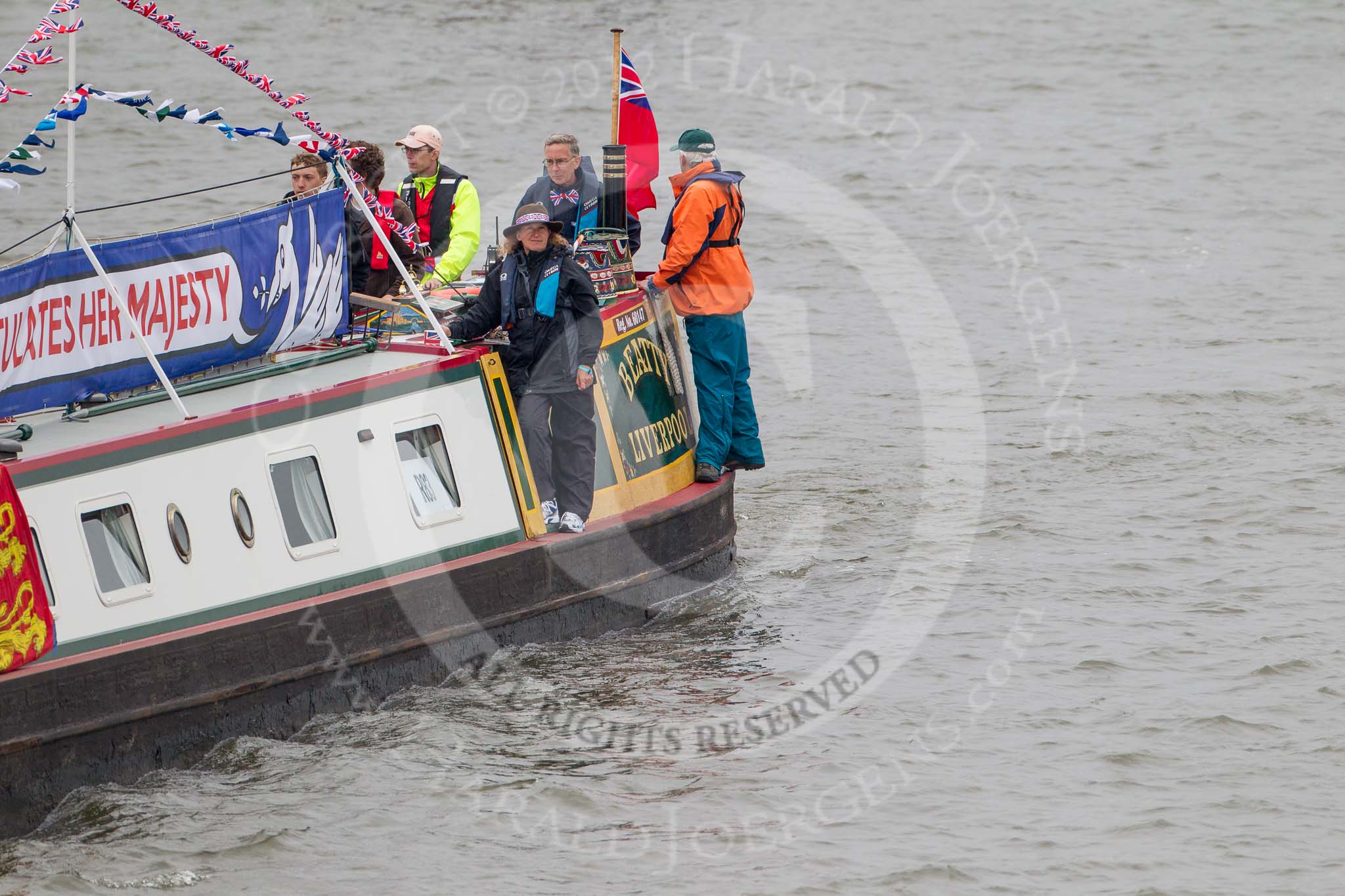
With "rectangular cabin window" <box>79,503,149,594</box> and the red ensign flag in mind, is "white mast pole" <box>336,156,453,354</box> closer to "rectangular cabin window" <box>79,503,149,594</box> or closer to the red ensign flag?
"rectangular cabin window" <box>79,503,149,594</box>

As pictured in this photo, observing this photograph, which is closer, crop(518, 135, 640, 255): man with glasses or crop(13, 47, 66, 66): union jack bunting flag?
crop(13, 47, 66, 66): union jack bunting flag

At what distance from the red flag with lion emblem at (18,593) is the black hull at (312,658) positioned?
0.12m

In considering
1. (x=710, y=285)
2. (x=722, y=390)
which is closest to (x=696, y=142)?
(x=710, y=285)

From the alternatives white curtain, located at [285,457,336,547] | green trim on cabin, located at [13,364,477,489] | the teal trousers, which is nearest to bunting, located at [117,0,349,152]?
green trim on cabin, located at [13,364,477,489]

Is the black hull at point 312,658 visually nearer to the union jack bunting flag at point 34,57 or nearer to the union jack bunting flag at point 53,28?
the union jack bunting flag at point 34,57

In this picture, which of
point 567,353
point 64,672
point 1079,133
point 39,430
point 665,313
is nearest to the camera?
point 64,672

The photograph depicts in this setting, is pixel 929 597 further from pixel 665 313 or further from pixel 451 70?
pixel 451 70

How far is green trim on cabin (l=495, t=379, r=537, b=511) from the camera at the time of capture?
9820 millimetres

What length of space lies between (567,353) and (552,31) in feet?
67.4

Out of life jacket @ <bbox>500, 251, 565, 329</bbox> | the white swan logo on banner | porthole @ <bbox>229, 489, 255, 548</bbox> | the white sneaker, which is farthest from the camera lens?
the white sneaker

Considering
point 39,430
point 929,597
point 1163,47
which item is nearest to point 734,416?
point 929,597

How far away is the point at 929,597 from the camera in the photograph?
11594 millimetres

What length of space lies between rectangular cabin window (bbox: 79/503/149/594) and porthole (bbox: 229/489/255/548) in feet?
1.73

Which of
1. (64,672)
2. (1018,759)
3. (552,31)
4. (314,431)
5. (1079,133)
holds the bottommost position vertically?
(1018,759)
